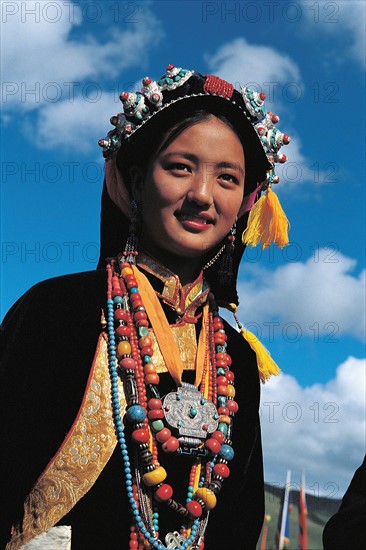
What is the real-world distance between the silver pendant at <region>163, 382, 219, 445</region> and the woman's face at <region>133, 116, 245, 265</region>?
627 mm

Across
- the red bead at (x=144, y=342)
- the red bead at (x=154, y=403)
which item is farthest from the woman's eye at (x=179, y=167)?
the red bead at (x=154, y=403)

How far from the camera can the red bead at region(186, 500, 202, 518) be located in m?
3.13

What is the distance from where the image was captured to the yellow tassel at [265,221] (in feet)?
12.5

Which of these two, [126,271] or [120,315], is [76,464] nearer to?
[120,315]

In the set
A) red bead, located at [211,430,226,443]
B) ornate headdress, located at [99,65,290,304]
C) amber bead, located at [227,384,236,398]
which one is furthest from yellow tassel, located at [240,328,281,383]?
red bead, located at [211,430,226,443]

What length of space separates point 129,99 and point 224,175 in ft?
1.78

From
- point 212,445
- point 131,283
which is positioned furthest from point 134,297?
point 212,445

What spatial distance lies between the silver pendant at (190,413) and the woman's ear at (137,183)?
878 mm

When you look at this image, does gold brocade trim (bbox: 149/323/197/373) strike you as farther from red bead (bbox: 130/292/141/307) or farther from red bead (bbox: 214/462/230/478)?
red bead (bbox: 214/462/230/478)

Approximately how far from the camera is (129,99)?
3.46 meters

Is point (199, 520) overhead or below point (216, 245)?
below

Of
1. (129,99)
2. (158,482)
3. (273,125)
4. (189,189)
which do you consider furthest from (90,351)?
(273,125)

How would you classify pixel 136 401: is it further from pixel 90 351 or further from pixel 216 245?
pixel 216 245

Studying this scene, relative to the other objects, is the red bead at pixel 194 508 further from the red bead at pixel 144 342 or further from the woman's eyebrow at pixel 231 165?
the woman's eyebrow at pixel 231 165
